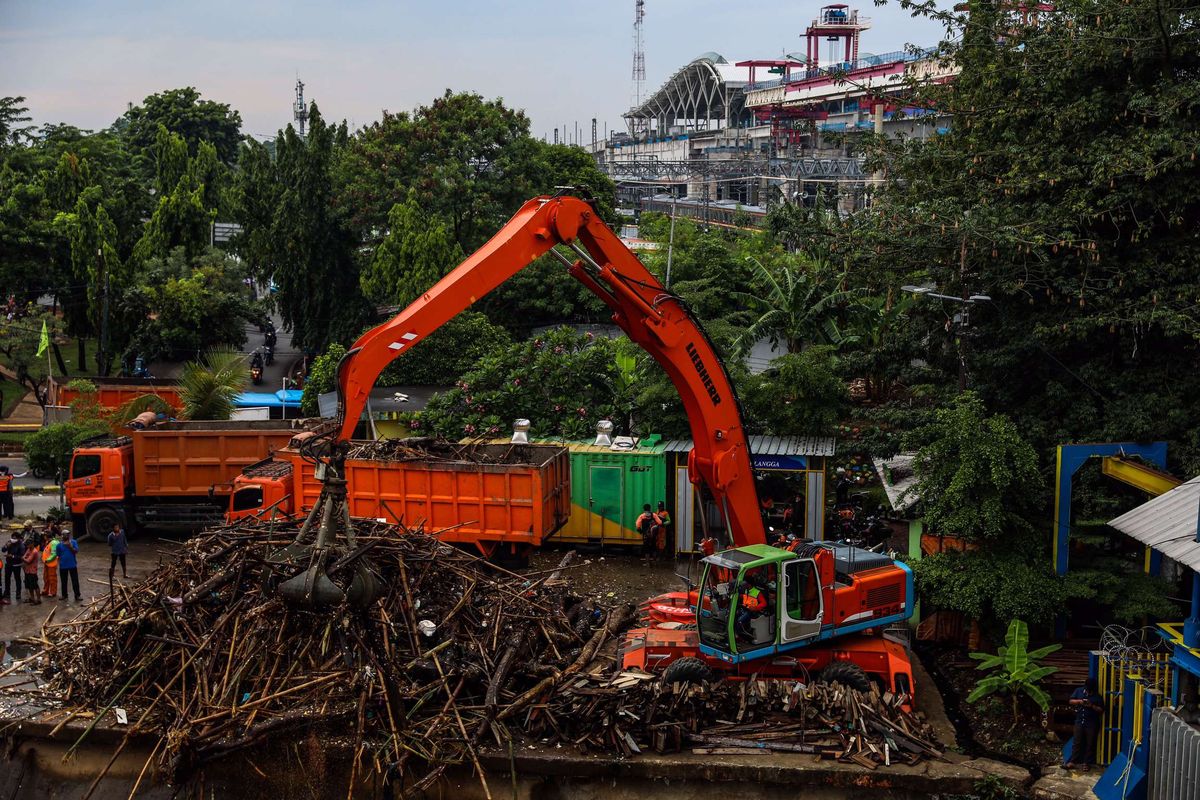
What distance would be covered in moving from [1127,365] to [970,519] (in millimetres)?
4044

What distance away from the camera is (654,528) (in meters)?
20.6

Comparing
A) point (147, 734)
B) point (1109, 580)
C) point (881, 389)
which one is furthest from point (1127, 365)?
point (147, 734)

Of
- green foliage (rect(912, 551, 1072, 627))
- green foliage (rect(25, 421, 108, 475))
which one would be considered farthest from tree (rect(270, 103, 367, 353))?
green foliage (rect(912, 551, 1072, 627))

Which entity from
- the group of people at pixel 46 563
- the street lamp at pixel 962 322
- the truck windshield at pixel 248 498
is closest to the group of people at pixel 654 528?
the street lamp at pixel 962 322

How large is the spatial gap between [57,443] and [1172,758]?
24287 millimetres

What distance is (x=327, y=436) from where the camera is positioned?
11.3 metres

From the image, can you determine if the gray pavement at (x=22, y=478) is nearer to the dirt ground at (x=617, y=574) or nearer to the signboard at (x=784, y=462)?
the dirt ground at (x=617, y=574)

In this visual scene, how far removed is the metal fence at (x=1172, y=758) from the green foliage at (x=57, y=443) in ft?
73.9

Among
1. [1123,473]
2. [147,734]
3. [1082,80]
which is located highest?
[1082,80]

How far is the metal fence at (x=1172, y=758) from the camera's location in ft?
34.0

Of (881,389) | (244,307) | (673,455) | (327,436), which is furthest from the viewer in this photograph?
(244,307)

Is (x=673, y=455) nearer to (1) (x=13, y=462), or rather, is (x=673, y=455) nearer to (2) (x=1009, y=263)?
(2) (x=1009, y=263)

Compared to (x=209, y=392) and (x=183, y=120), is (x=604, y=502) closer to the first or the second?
(x=209, y=392)

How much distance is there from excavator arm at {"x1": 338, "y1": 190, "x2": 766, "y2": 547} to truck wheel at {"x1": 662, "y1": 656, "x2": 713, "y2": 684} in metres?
2.69
